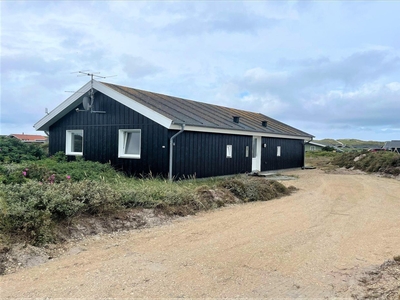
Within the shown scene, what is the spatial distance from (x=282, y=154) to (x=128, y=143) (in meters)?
9.99

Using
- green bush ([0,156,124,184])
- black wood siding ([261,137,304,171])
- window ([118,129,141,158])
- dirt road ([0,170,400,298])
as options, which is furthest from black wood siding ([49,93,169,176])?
black wood siding ([261,137,304,171])

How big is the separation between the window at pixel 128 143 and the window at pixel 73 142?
2547mm

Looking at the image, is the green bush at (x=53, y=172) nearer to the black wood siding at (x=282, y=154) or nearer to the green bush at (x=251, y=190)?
the green bush at (x=251, y=190)

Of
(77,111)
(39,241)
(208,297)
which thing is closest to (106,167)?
(77,111)

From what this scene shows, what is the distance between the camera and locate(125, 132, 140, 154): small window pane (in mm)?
13430

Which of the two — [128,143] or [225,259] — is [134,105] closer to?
[128,143]

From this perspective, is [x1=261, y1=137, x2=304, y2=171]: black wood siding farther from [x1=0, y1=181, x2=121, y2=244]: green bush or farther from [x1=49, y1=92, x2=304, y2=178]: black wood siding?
[x1=0, y1=181, x2=121, y2=244]: green bush

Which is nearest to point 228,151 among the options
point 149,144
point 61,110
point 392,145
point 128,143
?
point 149,144

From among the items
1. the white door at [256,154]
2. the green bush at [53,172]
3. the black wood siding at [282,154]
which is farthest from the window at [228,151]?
the green bush at [53,172]

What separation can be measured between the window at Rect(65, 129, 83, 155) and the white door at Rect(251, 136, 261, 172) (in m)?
7.99

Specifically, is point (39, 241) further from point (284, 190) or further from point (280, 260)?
point (284, 190)

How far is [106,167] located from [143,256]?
7.81 metres

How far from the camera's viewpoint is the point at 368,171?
20875 millimetres

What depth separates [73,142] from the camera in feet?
51.5
